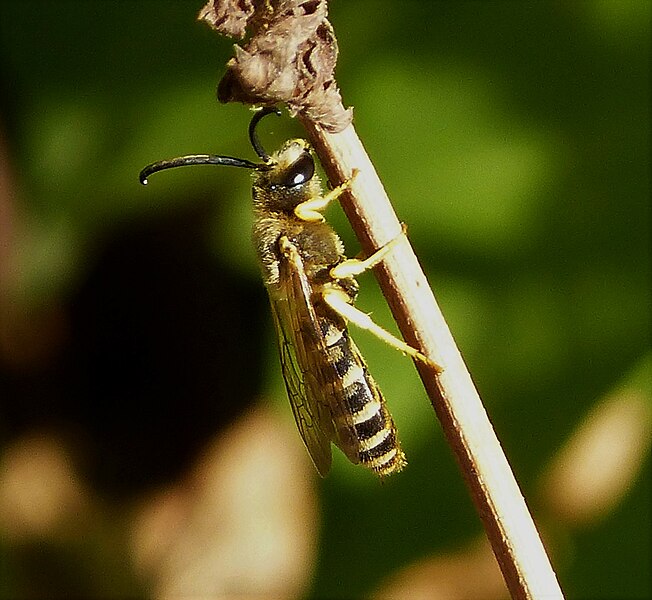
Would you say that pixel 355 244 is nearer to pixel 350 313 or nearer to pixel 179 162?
pixel 350 313

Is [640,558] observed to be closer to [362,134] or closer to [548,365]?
[548,365]

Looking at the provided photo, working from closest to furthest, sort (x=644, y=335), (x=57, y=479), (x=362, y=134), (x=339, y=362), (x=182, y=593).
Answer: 1. (x=339, y=362)
2. (x=644, y=335)
3. (x=362, y=134)
4. (x=182, y=593)
5. (x=57, y=479)

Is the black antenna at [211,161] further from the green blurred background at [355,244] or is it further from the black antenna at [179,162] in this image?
the green blurred background at [355,244]

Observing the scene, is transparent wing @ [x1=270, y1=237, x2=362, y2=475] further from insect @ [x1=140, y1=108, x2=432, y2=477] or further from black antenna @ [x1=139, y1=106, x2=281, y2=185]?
black antenna @ [x1=139, y1=106, x2=281, y2=185]

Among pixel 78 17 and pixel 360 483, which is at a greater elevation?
pixel 78 17

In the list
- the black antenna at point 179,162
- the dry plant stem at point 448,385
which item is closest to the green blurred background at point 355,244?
the black antenna at point 179,162

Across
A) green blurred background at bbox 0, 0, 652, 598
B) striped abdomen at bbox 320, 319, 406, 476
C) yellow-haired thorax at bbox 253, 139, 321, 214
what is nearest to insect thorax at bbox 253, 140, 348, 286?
yellow-haired thorax at bbox 253, 139, 321, 214

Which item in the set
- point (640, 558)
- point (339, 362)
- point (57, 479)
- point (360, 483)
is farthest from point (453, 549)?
point (57, 479)
